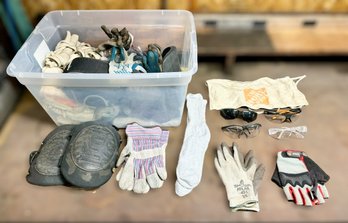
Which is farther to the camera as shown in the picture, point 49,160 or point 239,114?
point 239,114

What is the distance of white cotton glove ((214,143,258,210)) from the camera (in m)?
0.78

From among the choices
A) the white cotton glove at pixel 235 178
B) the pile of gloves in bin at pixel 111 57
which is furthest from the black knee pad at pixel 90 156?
the white cotton glove at pixel 235 178

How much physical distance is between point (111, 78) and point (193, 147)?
1.18ft

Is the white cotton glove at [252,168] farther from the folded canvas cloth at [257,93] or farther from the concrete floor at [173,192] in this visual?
the folded canvas cloth at [257,93]

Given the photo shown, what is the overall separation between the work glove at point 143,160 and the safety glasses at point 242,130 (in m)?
0.24

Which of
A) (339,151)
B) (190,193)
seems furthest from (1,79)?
(339,151)

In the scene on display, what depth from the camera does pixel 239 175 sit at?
0.83 m

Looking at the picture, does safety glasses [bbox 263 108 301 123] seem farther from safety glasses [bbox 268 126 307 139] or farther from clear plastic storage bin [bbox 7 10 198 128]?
clear plastic storage bin [bbox 7 10 198 128]

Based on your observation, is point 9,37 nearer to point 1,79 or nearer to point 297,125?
point 1,79

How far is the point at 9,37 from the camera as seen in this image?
3.71ft

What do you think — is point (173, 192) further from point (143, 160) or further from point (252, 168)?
point (252, 168)

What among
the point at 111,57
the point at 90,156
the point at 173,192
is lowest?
the point at 173,192

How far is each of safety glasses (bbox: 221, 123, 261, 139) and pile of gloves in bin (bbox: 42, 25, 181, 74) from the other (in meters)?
0.30

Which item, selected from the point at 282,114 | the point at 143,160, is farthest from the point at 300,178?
the point at 143,160
